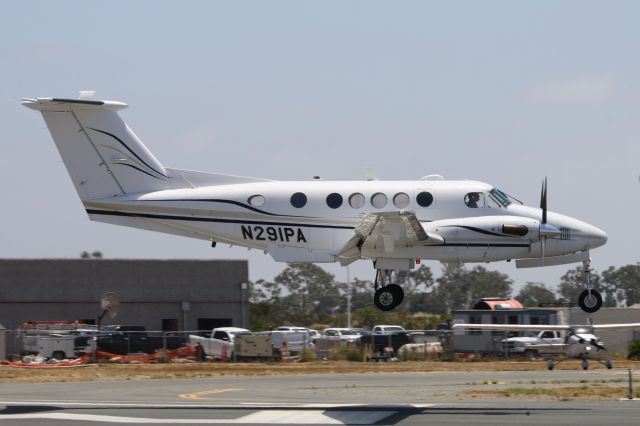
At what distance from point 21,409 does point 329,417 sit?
920 centimetres

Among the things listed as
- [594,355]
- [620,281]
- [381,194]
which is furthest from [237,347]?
[620,281]

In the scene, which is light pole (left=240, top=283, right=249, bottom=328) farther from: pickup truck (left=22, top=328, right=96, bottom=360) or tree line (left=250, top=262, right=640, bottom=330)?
tree line (left=250, top=262, right=640, bottom=330)

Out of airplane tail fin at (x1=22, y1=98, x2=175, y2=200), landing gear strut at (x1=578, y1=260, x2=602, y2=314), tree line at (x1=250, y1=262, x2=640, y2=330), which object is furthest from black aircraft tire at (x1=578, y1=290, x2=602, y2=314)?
tree line at (x1=250, y1=262, x2=640, y2=330)

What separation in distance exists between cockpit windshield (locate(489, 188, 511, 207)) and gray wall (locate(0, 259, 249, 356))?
3792 cm

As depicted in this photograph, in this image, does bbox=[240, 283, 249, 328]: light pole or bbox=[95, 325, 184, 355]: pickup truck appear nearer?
bbox=[95, 325, 184, 355]: pickup truck

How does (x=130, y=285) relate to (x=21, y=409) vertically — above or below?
above

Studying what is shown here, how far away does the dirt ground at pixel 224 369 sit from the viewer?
41.8 meters

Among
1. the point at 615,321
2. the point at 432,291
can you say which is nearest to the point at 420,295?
the point at 432,291

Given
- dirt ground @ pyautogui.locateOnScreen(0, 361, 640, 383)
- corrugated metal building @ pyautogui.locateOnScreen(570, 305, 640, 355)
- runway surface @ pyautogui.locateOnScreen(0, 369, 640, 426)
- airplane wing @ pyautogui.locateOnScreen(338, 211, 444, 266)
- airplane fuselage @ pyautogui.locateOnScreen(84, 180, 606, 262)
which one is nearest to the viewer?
runway surface @ pyautogui.locateOnScreen(0, 369, 640, 426)

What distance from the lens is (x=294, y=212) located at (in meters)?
30.6

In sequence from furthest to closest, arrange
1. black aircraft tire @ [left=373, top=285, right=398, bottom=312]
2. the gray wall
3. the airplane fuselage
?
the gray wall < black aircraft tire @ [left=373, top=285, right=398, bottom=312] < the airplane fuselage

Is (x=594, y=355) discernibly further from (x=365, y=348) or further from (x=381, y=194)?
(x=381, y=194)

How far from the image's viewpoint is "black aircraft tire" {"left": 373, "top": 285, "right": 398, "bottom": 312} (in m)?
30.7

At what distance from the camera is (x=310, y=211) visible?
1201 inches
